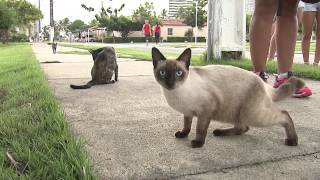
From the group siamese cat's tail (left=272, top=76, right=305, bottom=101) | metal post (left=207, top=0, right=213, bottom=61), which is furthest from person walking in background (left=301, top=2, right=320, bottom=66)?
siamese cat's tail (left=272, top=76, right=305, bottom=101)

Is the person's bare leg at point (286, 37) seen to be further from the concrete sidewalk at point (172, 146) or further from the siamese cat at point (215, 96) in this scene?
the siamese cat at point (215, 96)

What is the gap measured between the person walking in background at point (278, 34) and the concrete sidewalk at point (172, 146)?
1.14 feet

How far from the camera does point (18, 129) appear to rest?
8.83 feet

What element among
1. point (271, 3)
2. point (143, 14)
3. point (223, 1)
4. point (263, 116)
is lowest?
point (263, 116)

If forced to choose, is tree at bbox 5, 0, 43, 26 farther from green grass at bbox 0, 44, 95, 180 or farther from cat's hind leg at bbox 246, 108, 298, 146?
cat's hind leg at bbox 246, 108, 298, 146

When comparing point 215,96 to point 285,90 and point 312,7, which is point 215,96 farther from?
point 312,7

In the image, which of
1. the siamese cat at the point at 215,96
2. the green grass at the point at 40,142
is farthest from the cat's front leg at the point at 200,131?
the green grass at the point at 40,142

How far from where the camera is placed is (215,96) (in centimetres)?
245

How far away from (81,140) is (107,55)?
2.84 metres

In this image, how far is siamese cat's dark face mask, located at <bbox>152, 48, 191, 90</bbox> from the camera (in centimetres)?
233

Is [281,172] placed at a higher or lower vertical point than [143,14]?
lower

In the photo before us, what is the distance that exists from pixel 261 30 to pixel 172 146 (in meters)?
1.75

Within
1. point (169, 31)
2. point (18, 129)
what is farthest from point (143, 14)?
point (18, 129)

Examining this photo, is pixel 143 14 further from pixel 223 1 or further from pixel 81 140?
pixel 81 140
